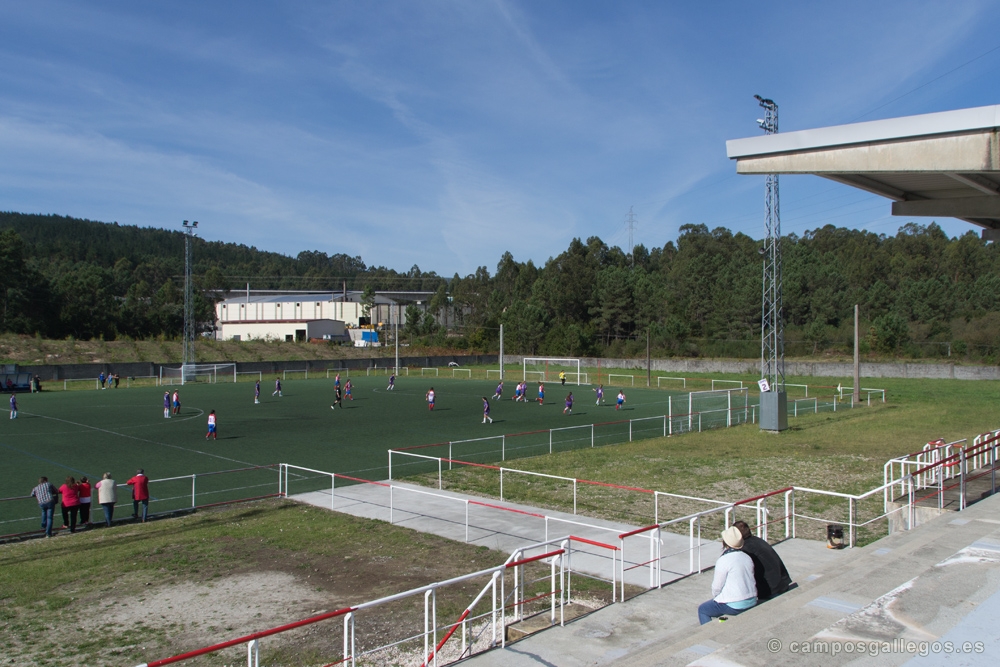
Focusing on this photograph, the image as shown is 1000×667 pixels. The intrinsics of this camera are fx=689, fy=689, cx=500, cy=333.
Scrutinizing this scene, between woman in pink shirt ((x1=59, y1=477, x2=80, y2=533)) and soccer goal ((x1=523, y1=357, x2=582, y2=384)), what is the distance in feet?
162

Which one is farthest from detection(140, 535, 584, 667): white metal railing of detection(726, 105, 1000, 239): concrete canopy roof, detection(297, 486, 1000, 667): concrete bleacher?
detection(726, 105, 1000, 239): concrete canopy roof

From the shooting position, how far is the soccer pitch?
22.4m

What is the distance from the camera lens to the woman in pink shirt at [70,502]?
53.4 ft

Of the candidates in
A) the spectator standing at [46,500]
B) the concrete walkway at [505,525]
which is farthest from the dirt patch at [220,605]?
the spectator standing at [46,500]

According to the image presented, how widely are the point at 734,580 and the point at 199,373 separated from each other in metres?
67.6

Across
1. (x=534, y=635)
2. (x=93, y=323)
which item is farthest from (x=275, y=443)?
(x=93, y=323)

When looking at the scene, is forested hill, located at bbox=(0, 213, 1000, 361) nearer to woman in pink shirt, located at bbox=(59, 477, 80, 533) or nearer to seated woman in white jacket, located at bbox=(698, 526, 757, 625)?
seated woman in white jacket, located at bbox=(698, 526, 757, 625)

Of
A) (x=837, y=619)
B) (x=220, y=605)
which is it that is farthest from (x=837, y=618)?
(x=220, y=605)

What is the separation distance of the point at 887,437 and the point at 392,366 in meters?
57.9

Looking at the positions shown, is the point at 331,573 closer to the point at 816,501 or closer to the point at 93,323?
the point at 816,501

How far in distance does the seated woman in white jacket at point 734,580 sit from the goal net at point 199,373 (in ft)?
204

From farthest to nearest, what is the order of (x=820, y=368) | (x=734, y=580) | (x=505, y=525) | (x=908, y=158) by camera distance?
1. (x=820, y=368)
2. (x=505, y=525)
3. (x=908, y=158)
4. (x=734, y=580)

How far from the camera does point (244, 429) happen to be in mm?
32656

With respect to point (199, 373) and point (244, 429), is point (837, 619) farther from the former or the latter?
point (199, 373)
